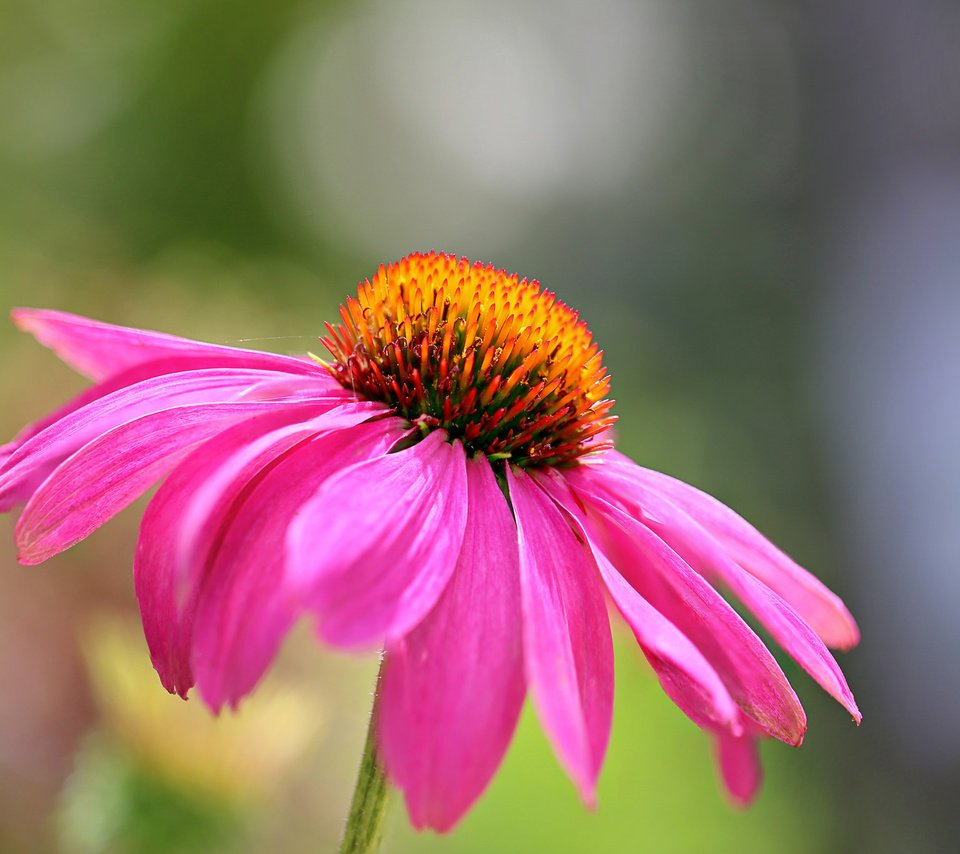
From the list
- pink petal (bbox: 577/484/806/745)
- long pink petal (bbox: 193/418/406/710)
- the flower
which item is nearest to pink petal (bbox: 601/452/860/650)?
the flower

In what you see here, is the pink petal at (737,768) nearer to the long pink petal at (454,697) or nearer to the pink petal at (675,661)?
the pink petal at (675,661)

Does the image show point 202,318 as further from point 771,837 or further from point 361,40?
point 361,40

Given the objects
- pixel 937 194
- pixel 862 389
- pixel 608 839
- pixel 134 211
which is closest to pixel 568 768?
pixel 608 839

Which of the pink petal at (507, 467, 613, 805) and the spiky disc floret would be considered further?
the spiky disc floret

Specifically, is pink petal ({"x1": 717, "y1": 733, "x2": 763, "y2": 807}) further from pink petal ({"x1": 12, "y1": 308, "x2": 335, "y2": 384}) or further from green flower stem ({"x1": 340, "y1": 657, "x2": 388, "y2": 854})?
pink petal ({"x1": 12, "y1": 308, "x2": 335, "y2": 384})

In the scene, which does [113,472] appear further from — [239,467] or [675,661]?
[675,661]

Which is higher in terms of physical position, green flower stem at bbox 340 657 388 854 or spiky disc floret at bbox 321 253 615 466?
spiky disc floret at bbox 321 253 615 466
